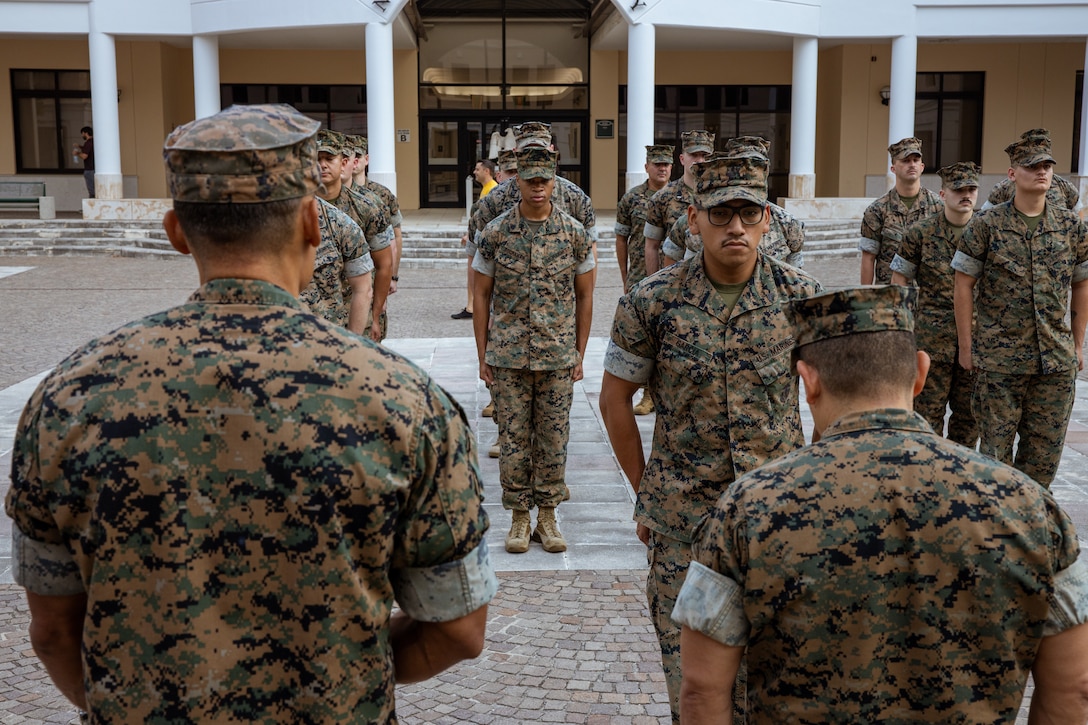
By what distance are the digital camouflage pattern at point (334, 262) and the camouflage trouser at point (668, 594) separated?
3.22m

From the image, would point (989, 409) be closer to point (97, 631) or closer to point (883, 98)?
point (97, 631)

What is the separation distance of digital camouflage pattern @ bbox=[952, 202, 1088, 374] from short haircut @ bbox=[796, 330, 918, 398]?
4173 mm

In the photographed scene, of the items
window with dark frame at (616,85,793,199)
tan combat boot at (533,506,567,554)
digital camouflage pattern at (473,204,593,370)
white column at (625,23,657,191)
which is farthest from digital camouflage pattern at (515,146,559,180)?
window with dark frame at (616,85,793,199)

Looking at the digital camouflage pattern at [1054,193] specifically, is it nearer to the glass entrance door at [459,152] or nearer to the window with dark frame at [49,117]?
the glass entrance door at [459,152]

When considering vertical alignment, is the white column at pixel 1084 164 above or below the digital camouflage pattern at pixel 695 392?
above

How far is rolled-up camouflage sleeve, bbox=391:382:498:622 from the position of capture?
2.00 m

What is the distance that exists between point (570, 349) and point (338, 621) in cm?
445

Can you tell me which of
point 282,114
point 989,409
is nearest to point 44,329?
point 989,409

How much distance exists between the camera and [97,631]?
197 cm

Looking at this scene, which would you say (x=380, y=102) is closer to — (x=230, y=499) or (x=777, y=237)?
(x=777, y=237)

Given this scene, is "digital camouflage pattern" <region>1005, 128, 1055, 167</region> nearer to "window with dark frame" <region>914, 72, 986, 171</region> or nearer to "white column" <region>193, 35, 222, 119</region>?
"white column" <region>193, 35, 222, 119</region>

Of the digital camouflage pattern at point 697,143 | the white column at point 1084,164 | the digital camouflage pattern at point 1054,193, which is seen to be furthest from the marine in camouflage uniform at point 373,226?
the white column at point 1084,164

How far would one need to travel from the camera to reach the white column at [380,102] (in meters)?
21.7

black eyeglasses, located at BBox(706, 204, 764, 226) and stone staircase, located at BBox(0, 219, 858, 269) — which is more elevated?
black eyeglasses, located at BBox(706, 204, 764, 226)
